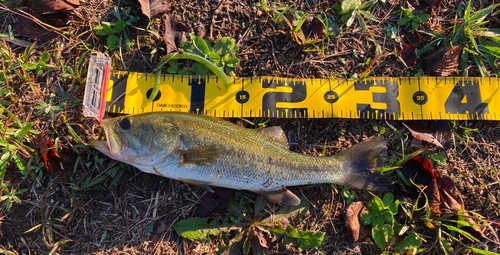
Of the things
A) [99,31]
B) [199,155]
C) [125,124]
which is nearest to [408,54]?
[199,155]

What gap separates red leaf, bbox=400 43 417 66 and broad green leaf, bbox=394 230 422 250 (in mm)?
2757

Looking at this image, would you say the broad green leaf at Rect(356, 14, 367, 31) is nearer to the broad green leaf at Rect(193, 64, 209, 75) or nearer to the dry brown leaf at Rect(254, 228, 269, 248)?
the broad green leaf at Rect(193, 64, 209, 75)

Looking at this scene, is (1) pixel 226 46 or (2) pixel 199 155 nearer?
(2) pixel 199 155

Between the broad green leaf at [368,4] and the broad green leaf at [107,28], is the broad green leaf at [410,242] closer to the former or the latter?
the broad green leaf at [368,4]

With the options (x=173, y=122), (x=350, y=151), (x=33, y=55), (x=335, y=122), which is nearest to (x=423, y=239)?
(x=350, y=151)

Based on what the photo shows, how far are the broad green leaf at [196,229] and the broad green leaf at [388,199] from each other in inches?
99.4

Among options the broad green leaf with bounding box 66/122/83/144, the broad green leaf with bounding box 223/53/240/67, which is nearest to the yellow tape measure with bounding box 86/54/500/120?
the broad green leaf with bounding box 223/53/240/67

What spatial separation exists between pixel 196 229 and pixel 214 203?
437 mm

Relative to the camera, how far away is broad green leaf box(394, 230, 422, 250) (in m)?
3.99

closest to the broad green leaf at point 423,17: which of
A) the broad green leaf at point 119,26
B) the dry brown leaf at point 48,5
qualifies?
the broad green leaf at point 119,26

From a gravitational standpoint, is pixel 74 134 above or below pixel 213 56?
below

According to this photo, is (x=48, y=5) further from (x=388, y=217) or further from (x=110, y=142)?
(x=388, y=217)

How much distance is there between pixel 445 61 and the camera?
4.46 metres

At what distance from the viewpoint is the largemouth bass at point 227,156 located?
349 cm
